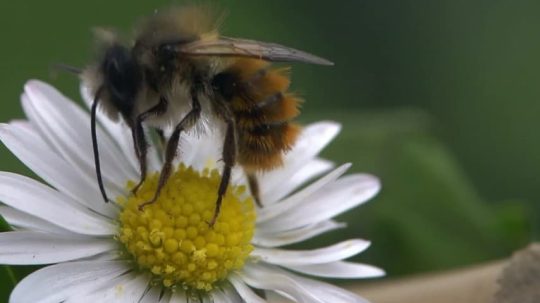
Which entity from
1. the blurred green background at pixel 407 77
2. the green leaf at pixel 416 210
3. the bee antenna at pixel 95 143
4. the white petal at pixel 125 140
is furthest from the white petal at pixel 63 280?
the blurred green background at pixel 407 77

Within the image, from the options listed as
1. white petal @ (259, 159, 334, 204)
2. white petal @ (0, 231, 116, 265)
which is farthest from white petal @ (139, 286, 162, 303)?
white petal @ (259, 159, 334, 204)

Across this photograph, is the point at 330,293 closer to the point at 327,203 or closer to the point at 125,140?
the point at 327,203

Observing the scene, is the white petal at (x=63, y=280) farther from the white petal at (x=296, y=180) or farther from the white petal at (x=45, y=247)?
the white petal at (x=296, y=180)

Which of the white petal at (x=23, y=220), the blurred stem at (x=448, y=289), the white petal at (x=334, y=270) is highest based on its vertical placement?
the blurred stem at (x=448, y=289)

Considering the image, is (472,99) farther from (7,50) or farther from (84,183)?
(84,183)

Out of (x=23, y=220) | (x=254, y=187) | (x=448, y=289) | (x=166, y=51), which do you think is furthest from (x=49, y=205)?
(x=448, y=289)

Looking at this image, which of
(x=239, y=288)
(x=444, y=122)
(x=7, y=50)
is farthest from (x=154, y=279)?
(x=444, y=122)

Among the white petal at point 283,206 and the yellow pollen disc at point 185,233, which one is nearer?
the yellow pollen disc at point 185,233

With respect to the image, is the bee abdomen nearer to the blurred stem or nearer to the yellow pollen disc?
the yellow pollen disc
